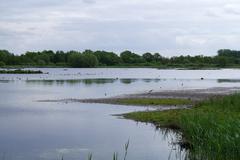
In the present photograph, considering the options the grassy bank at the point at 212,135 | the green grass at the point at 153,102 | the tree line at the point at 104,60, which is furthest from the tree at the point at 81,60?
the grassy bank at the point at 212,135

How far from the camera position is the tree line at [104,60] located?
539 feet

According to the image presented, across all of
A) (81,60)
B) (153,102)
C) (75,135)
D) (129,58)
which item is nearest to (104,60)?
(129,58)

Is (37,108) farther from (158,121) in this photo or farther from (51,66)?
(51,66)

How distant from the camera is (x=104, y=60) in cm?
18525

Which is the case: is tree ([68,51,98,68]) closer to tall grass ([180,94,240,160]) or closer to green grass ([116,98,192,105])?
green grass ([116,98,192,105])

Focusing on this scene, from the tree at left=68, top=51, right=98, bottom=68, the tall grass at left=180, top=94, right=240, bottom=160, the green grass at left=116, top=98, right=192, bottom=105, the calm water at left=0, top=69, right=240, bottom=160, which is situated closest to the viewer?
the tall grass at left=180, top=94, right=240, bottom=160

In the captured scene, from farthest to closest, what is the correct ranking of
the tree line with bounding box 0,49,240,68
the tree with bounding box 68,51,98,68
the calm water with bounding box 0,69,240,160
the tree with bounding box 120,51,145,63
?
1. the tree with bounding box 120,51,145,63
2. the tree line with bounding box 0,49,240,68
3. the tree with bounding box 68,51,98,68
4. the calm water with bounding box 0,69,240,160

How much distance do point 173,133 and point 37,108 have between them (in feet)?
54.4

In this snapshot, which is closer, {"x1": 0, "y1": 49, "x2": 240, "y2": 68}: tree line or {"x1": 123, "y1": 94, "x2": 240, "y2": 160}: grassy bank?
{"x1": 123, "y1": 94, "x2": 240, "y2": 160}: grassy bank

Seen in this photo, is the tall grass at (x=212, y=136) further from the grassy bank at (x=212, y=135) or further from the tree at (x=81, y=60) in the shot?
the tree at (x=81, y=60)

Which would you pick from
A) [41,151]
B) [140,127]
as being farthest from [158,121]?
[41,151]

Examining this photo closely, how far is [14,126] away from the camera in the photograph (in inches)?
1089

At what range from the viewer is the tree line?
164 metres

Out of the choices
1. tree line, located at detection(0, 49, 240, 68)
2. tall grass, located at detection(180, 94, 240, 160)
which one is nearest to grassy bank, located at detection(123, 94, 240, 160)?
tall grass, located at detection(180, 94, 240, 160)
